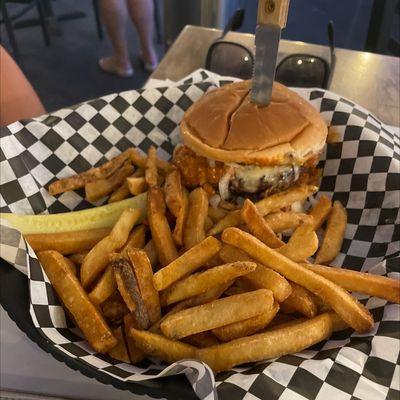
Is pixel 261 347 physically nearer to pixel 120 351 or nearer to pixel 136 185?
pixel 120 351

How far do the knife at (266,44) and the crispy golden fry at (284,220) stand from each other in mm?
457

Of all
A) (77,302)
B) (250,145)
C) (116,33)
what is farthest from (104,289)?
(116,33)

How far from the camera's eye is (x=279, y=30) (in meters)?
1.49

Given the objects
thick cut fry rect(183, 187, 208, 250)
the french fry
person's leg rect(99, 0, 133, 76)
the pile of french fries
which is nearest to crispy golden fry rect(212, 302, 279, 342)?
the pile of french fries

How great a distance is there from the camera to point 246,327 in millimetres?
1223

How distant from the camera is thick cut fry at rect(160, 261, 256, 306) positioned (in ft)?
4.07

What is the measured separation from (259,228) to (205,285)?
259 mm

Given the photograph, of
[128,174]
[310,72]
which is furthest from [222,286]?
[310,72]

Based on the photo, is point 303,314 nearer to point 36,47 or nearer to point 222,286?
point 222,286

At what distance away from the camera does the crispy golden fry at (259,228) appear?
4.61 ft

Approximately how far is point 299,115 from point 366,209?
1.45ft

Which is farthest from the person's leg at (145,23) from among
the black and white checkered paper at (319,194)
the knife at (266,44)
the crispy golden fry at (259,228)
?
the crispy golden fry at (259,228)

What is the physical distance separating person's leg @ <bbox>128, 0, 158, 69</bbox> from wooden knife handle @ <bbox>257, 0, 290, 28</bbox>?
137 inches

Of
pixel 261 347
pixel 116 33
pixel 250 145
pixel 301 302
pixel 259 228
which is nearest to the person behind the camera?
pixel 261 347
